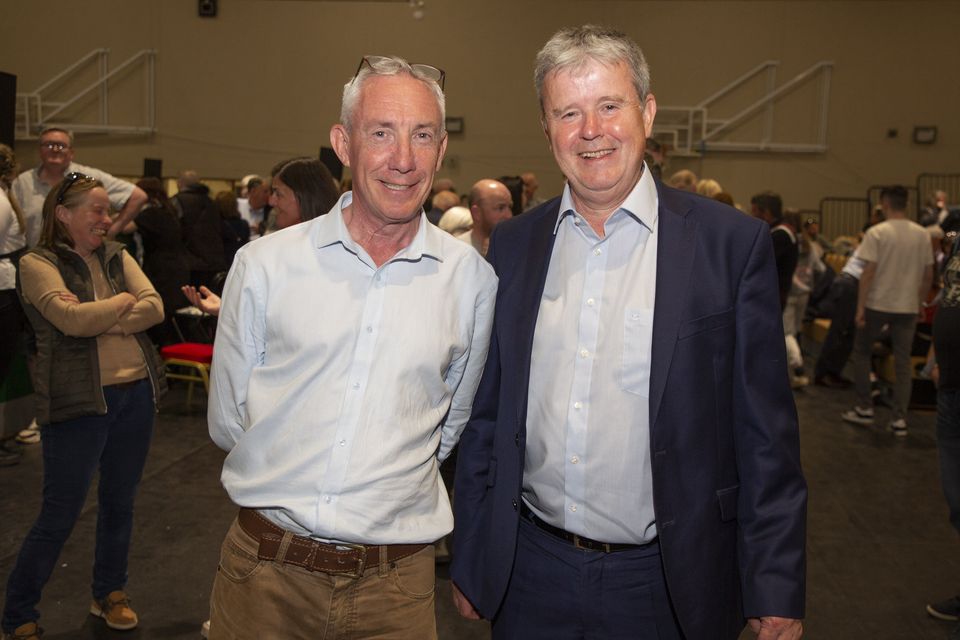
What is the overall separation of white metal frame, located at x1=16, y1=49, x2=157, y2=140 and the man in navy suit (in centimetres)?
1386

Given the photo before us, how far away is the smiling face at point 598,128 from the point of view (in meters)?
1.76

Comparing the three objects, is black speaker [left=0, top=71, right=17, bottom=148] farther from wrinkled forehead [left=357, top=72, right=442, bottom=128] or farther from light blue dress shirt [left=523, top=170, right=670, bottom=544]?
light blue dress shirt [left=523, top=170, right=670, bottom=544]

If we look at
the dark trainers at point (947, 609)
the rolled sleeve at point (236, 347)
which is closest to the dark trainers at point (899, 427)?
the dark trainers at point (947, 609)

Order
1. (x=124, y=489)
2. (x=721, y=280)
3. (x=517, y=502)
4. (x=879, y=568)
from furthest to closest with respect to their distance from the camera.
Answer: (x=879, y=568) → (x=124, y=489) → (x=517, y=502) → (x=721, y=280)

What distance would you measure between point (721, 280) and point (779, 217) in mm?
5933

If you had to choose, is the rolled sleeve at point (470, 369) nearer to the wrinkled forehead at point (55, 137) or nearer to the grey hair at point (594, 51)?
the grey hair at point (594, 51)

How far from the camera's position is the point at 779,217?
7.22 metres

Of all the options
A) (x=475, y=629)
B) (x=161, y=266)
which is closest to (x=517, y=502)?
(x=475, y=629)

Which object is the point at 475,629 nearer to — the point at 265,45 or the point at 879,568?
the point at 879,568

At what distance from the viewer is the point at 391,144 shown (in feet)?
Answer: 5.60

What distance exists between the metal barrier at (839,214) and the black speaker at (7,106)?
11716 millimetres

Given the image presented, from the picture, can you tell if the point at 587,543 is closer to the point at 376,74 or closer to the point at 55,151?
the point at 376,74

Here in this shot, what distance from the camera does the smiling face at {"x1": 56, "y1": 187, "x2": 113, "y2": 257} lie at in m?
2.93

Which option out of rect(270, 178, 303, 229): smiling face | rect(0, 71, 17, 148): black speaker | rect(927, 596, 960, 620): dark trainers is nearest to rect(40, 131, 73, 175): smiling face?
rect(0, 71, 17, 148): black speaker
